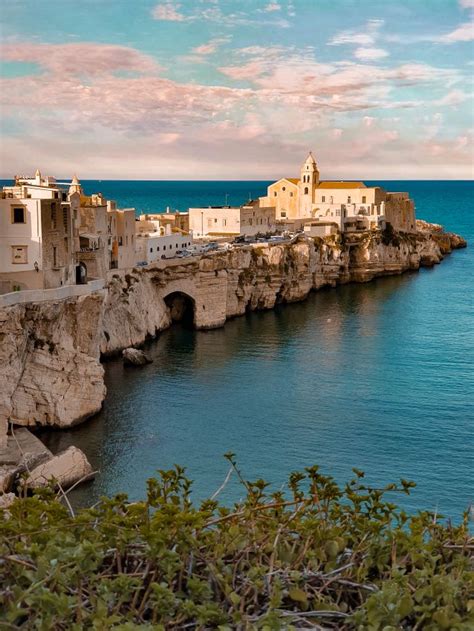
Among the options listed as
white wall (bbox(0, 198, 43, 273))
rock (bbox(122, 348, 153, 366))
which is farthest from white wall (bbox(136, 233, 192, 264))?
white wall (bbox(0, 198, 43, 273))

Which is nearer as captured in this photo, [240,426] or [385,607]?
[385,607]

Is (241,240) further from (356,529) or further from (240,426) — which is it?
(356,529)

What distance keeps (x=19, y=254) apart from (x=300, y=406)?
531 inches

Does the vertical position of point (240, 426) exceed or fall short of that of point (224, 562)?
it falls short

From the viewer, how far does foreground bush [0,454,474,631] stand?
6.86m

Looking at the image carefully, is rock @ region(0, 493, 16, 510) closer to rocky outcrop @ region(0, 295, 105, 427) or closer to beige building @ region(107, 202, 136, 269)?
rocky outcrop @ region(0, 295, 105, 427)

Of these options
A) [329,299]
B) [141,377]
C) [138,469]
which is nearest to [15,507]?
[138,469]

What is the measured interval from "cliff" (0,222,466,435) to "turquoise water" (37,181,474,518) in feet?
4.74

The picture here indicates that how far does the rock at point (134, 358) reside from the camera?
42281 millimetres

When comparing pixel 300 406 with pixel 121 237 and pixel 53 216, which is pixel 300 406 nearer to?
pixel 53 216

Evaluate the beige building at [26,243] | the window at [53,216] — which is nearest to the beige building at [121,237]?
the window at [53,216]

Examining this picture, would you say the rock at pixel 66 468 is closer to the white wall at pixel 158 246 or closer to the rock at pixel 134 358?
the rock at pixel 134 358

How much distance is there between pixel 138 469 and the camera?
2698 centimetres

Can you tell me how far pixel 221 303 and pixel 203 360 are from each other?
36.6 ft
